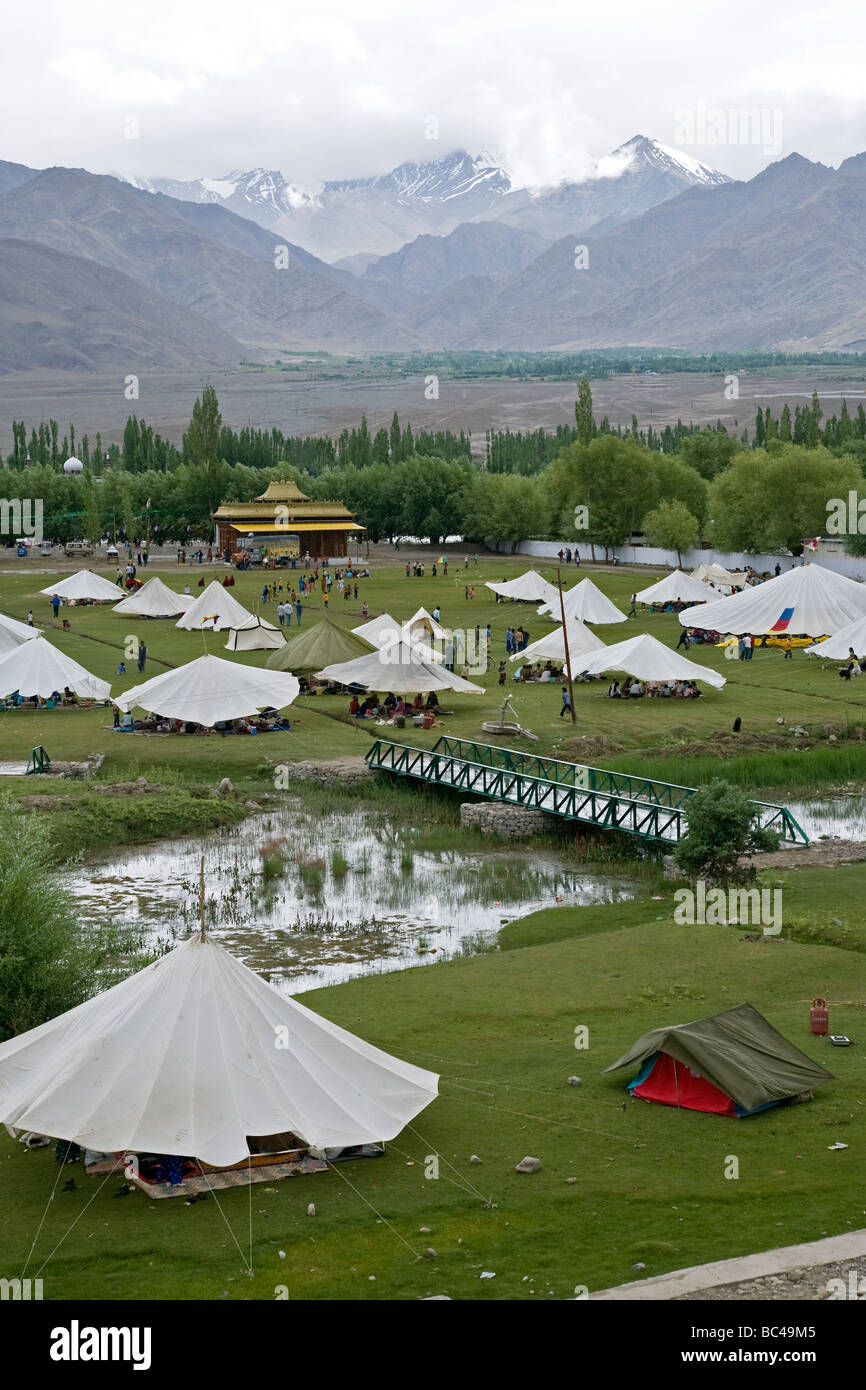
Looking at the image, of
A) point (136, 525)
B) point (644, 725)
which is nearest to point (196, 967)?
point (644, 725)

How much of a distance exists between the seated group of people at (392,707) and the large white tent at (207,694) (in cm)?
257

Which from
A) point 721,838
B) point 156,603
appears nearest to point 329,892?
point 721,838

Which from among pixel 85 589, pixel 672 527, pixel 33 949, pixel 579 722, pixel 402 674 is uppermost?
pixel 672 527

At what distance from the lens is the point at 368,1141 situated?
19953 mm

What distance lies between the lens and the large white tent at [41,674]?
55.8 metres

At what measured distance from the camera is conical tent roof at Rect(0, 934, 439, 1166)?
1953 cm

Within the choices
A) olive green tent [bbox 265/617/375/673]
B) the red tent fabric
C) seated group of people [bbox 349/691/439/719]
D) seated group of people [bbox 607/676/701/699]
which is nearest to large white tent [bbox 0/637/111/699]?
olive green tent [bbox 265/617/375/673]

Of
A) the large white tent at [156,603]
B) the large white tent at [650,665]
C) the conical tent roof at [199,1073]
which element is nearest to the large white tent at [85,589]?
the large white tent at [156,603]

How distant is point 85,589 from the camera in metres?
90.4

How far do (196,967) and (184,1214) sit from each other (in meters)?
3.23

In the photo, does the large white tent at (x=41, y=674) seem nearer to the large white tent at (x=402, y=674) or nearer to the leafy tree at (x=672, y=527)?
the large white tent at (x=402, y=674)

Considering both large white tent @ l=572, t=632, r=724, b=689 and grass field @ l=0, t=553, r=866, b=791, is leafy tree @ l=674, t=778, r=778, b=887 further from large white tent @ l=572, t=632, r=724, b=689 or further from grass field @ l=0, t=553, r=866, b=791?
large white tent @ l=572, t=632, r=724, b=689

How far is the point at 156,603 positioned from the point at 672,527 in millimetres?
35551

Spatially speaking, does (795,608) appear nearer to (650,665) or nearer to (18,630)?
(650,665)
